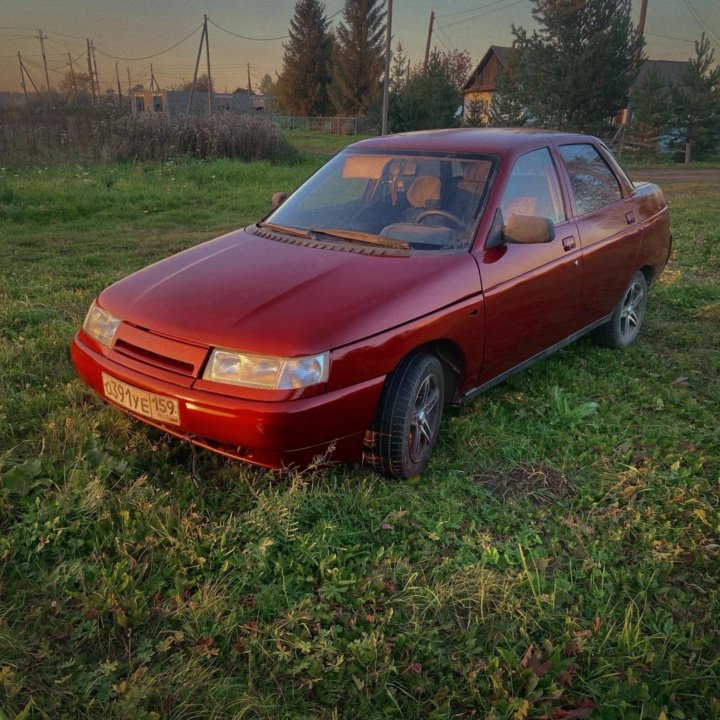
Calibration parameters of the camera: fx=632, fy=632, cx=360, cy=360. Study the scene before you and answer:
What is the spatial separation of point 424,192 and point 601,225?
147 centimetres

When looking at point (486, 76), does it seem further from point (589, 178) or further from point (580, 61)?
point (589, 178)

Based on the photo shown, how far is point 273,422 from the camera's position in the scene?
2535mm

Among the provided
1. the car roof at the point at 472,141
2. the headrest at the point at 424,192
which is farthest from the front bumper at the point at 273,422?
the car roof at the point at 472,141

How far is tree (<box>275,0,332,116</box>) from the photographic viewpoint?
52.8m

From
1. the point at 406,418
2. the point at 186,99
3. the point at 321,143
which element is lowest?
the point at 406,418

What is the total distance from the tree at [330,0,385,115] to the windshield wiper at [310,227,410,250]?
4896 cm

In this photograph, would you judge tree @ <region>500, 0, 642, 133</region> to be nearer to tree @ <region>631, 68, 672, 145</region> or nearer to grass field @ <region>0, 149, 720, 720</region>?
tree @ <region>631, 68, 672, 145</region>

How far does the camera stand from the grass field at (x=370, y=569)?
1999 mm

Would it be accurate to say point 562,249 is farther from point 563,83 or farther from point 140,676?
point 563,83

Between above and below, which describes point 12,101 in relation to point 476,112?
above

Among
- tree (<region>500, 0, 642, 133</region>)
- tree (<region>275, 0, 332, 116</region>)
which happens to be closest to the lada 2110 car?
tree (<region>500, 0, 642, 133</region>)

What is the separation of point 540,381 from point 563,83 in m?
21.2

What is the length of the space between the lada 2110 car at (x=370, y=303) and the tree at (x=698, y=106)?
24.1 m

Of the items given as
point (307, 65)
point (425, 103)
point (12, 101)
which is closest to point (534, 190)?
point (12, 101)
